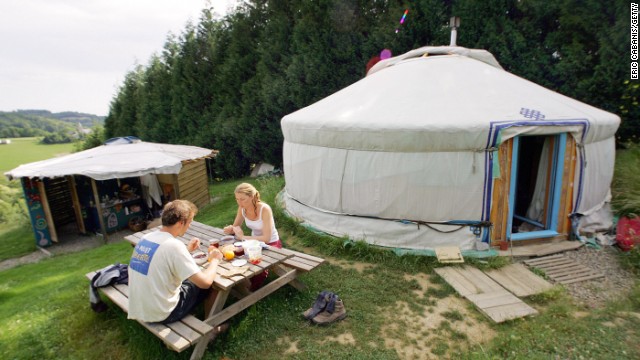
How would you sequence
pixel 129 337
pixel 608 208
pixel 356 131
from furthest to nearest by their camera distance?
pixel 608 208 < pixel 356 131 < pixel 129 337

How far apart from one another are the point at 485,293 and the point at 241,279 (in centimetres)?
258

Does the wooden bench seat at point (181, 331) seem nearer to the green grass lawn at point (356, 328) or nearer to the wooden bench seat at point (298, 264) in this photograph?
the green grass lawn at point (356, 328)

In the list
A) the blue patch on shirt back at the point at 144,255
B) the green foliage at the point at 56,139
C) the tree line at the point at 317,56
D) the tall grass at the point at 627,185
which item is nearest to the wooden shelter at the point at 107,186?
the tree line at the point at 317,56

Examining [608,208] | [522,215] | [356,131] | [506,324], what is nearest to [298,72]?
[356,131]

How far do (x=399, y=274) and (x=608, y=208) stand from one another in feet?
12.2

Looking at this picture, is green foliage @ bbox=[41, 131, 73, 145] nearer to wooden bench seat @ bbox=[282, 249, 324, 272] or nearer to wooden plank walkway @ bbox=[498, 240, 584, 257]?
wooden bench seat @ bbox=[282, 249, 324, 272]

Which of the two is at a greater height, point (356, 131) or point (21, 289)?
point (356, 131)

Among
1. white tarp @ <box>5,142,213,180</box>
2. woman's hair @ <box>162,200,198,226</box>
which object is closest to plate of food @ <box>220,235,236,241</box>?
woman's hair @ <box>162,200,198,226</box>

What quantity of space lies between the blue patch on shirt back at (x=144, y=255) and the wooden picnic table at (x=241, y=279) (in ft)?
1.23

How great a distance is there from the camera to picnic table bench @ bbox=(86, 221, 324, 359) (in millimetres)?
2445

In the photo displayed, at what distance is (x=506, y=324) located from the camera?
3.12 meters

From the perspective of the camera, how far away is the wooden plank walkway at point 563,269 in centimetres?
388

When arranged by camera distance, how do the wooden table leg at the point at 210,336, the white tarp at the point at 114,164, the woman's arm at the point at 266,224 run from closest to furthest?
the wooden table leg at the point at 210,336 → the woman's arm at the point at 266,224 → the white tarp at the point at 114,164

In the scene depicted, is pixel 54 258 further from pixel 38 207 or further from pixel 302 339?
pixel 302 339
